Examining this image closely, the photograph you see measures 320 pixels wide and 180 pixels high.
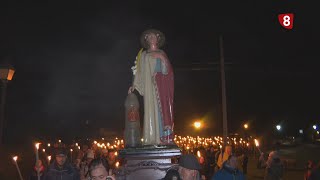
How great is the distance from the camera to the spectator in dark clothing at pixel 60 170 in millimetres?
7953

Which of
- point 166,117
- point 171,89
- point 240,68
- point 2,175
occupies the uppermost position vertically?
point 240,68

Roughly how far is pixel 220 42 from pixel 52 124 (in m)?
20.2

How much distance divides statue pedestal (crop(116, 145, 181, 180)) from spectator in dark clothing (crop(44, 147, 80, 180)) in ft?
3.65

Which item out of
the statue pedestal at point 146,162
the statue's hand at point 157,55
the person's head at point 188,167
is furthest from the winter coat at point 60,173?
the person's head at point 188,167

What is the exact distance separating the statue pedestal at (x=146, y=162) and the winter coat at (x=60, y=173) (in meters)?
1.10

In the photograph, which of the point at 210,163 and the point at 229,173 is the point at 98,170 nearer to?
the point at 229,173

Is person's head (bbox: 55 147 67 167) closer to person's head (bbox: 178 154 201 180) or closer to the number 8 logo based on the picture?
person's head (bbox: 178 154 201 180)

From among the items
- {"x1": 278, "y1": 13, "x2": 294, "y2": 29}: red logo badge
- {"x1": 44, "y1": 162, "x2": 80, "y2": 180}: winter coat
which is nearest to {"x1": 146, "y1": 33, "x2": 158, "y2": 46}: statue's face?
{"x1": 44, "y1": 162, "x2": 80, "y2": 180}: winter coat

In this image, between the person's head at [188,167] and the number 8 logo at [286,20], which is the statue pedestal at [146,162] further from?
the number 8 logo at [286,20]

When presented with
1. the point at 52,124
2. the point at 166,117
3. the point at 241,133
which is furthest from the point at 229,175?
the point at 241,133

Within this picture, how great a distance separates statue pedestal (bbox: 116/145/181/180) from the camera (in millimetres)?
7438

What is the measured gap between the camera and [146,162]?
7.49m

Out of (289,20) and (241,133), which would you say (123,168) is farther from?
(241,133)

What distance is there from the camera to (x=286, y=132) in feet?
234
